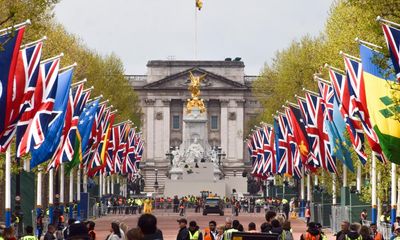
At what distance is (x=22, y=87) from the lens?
4091 cm

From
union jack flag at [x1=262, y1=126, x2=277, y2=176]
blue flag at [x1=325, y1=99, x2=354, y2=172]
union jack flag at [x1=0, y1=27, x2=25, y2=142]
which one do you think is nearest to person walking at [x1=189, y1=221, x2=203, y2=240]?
union jack flag at [x1=0, y1=27, x2=25, y2=142]

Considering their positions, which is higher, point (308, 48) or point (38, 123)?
point (308, 48)

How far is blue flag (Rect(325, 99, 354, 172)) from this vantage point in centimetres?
5719

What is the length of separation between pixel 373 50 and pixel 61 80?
14069mm

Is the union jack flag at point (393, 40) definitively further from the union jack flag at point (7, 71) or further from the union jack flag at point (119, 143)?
the union jack flag at point (119, 143)

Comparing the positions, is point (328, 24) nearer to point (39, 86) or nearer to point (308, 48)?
point (308, 48)

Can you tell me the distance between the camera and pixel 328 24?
87.5 meters

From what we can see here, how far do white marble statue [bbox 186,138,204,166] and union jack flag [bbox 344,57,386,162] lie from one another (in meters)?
106

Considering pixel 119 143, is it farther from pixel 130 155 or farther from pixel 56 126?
pixel 56 126

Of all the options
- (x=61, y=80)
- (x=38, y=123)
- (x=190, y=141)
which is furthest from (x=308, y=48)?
(x=38, y=123)

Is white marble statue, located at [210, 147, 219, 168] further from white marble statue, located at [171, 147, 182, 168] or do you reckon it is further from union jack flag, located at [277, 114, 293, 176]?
union jack flag, located at [277, 114, 293, 176]

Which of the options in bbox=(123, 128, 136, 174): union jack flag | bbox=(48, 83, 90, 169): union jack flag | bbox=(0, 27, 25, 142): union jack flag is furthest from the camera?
bbox=(123, 128, 136, 174): union jack flag

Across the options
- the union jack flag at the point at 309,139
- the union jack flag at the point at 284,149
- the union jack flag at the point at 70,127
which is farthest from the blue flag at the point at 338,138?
the union jack flag at the point at 284,149

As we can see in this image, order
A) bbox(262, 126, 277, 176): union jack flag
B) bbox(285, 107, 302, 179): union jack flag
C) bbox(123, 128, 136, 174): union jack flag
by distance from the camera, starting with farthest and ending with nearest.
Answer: bbox(123, 128, 136, 174): union jack flag < bbox(262, 126, 277, 176): union jack flag < bbox(285, 107, 302, 179): union jack flag
